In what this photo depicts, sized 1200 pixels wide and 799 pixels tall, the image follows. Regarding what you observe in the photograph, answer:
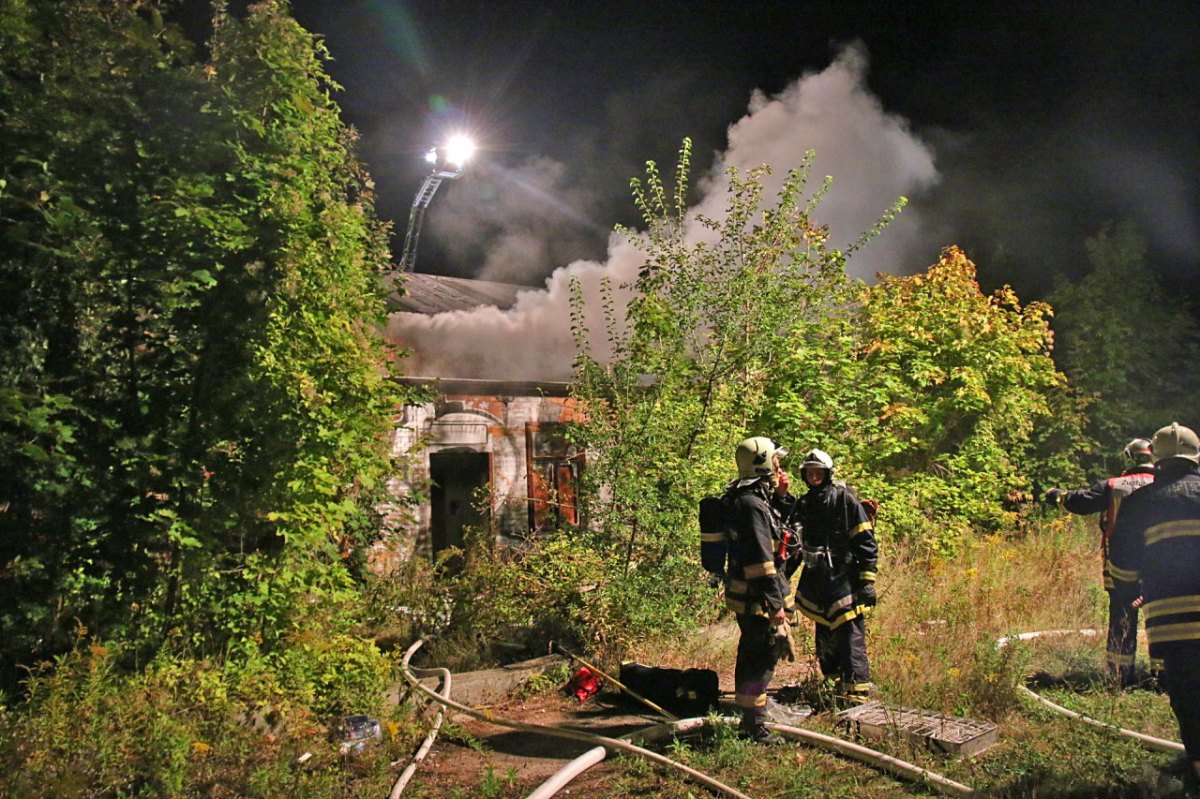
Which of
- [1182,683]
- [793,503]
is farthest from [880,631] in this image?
[1182,683]

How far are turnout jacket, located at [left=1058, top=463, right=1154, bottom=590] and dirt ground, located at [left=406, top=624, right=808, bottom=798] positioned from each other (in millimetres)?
2532

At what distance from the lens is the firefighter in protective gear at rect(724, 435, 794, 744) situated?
4.88 m

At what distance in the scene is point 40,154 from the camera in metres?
4.28

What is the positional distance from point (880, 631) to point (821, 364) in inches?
142

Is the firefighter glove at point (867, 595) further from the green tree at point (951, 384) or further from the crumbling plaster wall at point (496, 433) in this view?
the crumbling plaster wall at point (496, 433)

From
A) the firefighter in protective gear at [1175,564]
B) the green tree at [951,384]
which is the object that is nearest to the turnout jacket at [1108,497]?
the firefighter in protective gear at [1175,564]

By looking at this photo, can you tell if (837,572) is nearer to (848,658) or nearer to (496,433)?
(848,658)

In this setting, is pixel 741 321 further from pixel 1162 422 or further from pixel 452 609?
pixel 1162 422

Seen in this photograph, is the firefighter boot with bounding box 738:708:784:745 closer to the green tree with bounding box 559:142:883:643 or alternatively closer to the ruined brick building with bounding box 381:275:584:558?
the green tree with bounding box 559:142:883:643

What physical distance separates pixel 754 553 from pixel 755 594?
0.25 metres

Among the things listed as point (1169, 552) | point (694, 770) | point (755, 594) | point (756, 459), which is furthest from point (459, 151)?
point (1169, 552)

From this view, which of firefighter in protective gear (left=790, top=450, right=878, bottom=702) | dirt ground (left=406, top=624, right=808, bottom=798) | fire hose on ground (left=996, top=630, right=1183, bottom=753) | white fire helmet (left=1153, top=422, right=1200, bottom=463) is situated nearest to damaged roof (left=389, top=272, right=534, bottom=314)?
dirt ground (left=406, top=624, right=808, bottom=798)

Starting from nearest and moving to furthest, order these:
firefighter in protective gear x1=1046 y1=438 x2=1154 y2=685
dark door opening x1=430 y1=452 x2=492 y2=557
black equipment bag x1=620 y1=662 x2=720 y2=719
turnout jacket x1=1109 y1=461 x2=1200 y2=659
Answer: turnout jacket x1=1109 y1=461 x2=1200 y2=659
black equipment bag x1=620 y1=662 x2=720 y2=719
firefighter in protective gear x1=1046 y1=438 x2=1154 y2=685
dark door opening x1=430 y1=452 x2=492 y2=557

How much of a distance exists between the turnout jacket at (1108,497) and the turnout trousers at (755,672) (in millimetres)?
3044
